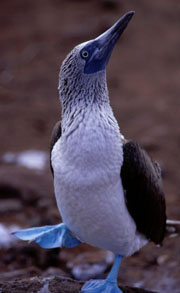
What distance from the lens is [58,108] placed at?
7488mm

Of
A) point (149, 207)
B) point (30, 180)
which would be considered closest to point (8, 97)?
point (30, 180)

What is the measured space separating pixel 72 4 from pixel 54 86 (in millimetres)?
3511

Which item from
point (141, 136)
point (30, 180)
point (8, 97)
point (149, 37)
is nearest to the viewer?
point (30, 180)

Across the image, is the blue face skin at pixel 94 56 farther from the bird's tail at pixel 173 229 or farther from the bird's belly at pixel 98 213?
the bird's tail at pixel 173 229

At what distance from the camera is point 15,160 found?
6062mm

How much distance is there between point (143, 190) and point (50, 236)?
846 mm

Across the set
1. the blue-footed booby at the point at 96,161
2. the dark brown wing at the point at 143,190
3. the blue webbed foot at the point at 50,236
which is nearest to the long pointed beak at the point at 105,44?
the blue-footed booby at the point at 96,161

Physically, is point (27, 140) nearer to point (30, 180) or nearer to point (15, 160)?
point (15, 160)

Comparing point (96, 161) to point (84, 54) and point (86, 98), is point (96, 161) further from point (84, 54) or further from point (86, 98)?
point (84, 54)

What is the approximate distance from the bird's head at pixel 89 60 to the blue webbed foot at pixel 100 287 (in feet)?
4.13

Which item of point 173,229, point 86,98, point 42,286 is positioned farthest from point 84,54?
point 173,229

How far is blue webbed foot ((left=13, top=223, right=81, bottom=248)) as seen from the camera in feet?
11.6

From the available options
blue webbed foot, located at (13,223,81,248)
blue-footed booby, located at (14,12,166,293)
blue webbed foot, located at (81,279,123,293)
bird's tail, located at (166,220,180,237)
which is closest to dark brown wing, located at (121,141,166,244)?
blue-footed booby, located at (14,12,166,293)

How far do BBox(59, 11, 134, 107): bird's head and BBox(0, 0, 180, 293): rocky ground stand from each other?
1.82 meters
